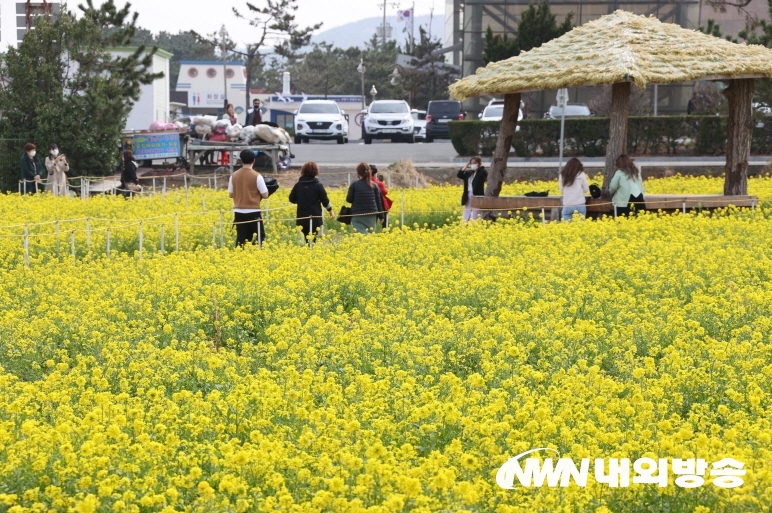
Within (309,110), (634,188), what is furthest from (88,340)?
(309,110)

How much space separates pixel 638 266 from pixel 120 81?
2089 centimetres

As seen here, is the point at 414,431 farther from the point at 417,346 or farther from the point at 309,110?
the point at 309,110

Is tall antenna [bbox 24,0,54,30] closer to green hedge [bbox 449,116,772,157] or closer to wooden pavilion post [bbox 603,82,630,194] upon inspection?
green hedge [bbox 449,116,772,157]

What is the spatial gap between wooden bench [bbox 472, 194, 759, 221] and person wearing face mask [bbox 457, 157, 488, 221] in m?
0.18

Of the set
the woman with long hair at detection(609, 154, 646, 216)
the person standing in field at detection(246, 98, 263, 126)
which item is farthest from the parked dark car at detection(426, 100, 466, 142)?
the woman with long hair at detection(609, 154, 646, 216)

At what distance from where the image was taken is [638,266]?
40.3 feet

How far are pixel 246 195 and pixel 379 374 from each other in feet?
23.9

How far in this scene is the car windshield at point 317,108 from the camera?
1623 inches

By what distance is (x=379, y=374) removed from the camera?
7977 mm

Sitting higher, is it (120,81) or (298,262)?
(120,81)

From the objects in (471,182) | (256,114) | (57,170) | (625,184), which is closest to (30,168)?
(57,170)

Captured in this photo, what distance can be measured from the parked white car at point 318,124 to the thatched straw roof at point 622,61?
821 inches

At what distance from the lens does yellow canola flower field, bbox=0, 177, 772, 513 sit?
577 centimetres

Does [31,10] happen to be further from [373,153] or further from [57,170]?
[57,170]
